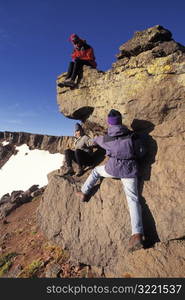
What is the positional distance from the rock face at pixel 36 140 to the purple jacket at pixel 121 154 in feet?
171

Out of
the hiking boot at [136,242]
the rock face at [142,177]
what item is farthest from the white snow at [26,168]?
the hiking boot at [136,242]

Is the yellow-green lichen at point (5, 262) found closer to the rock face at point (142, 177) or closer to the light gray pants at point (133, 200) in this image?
the rock face at point (142, 177)

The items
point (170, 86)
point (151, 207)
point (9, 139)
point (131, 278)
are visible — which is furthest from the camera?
point (9, 139)

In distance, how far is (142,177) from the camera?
24.7 ft

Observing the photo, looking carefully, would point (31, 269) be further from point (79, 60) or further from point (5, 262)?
point (79, 60)

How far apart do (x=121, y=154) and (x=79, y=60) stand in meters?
5.59

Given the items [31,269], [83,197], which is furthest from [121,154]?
[31,269]

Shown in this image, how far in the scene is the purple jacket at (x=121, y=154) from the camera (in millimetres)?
7055

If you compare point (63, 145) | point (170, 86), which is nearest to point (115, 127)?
point (170, 86)

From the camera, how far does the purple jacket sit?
7.05 meters

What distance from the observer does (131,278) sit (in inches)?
236

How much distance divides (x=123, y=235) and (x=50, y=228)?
3.75m

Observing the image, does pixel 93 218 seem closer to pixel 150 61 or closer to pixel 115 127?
pixel 115 127

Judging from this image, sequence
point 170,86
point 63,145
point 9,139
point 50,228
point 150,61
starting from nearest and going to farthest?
point 170,86 → point 150,61 → point 50,228 → point 63,145 → point 9,139
